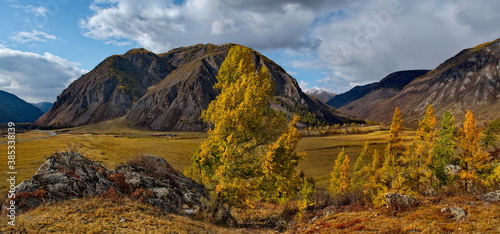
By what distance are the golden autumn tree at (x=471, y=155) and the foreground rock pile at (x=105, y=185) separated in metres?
32.9

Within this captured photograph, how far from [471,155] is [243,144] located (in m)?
34.0

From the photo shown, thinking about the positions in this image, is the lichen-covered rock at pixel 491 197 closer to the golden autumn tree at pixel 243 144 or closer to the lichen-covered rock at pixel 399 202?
the lichen-covered rock at pixel 399 202

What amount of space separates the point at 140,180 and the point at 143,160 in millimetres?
5205

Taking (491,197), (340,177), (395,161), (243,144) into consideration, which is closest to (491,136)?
(340,177)

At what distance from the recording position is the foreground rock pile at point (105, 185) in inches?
551

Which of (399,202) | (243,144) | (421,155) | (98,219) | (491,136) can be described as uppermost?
(243,144)

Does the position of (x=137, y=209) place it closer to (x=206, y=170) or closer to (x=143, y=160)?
(x=206, y=170)

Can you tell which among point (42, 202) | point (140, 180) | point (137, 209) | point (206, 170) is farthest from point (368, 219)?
point (42, 202)

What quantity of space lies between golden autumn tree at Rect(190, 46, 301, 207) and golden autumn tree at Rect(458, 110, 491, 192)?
96.9 ft

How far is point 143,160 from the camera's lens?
24.1 m

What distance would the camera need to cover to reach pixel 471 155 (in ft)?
103

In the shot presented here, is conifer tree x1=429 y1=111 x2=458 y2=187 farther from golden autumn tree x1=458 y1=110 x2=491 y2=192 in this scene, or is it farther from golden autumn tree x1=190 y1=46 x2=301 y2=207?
golden autumn tree x1=190 y1=46 x2=301 y2=207

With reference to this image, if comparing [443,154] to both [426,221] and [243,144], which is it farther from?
[243,144]

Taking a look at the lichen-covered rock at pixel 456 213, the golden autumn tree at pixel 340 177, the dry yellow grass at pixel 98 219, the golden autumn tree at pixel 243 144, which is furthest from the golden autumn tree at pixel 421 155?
the dry yellow grass at pixel 98 219
